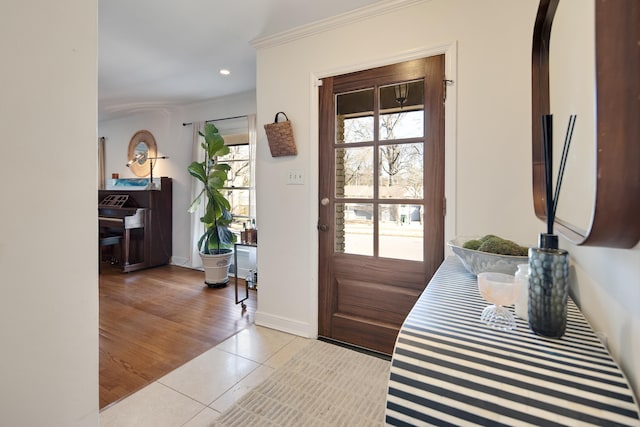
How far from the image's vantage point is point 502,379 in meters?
0.48

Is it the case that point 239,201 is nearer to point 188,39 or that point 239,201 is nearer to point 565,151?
point 188,39

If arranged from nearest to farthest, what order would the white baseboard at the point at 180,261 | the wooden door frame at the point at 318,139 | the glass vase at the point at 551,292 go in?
the glass vase at the point at 551,292 → the wooden door frame at the point at 318,139 → the white baseboard at the point at 180,261

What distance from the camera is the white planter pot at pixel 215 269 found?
11.3 feet

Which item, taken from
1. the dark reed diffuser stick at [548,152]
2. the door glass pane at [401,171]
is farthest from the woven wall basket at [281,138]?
the dark reed diffuser stick at [548,152]

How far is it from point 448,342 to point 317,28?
2.21 meters

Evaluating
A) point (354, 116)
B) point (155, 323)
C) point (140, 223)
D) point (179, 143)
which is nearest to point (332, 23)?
point (354, 116)

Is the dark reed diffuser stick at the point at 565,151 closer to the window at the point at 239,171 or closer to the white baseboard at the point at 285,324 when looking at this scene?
the white baseboard at the point at 285,324

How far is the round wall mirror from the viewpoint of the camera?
15.2ft

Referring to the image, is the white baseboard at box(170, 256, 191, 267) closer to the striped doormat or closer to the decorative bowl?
the striped doormat

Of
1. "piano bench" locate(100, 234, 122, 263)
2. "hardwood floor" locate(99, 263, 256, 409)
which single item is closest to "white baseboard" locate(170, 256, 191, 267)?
"hardwood floor" locate(99, 263, 256, 409)

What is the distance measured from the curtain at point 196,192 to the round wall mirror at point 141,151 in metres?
0.91

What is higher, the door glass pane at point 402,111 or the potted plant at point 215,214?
the door glass pane at point 402,111

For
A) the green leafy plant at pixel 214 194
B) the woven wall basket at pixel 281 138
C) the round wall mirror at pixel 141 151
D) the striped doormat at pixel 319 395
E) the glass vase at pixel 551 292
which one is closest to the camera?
the glass vase at pixel 551 292

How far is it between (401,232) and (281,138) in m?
1.11
